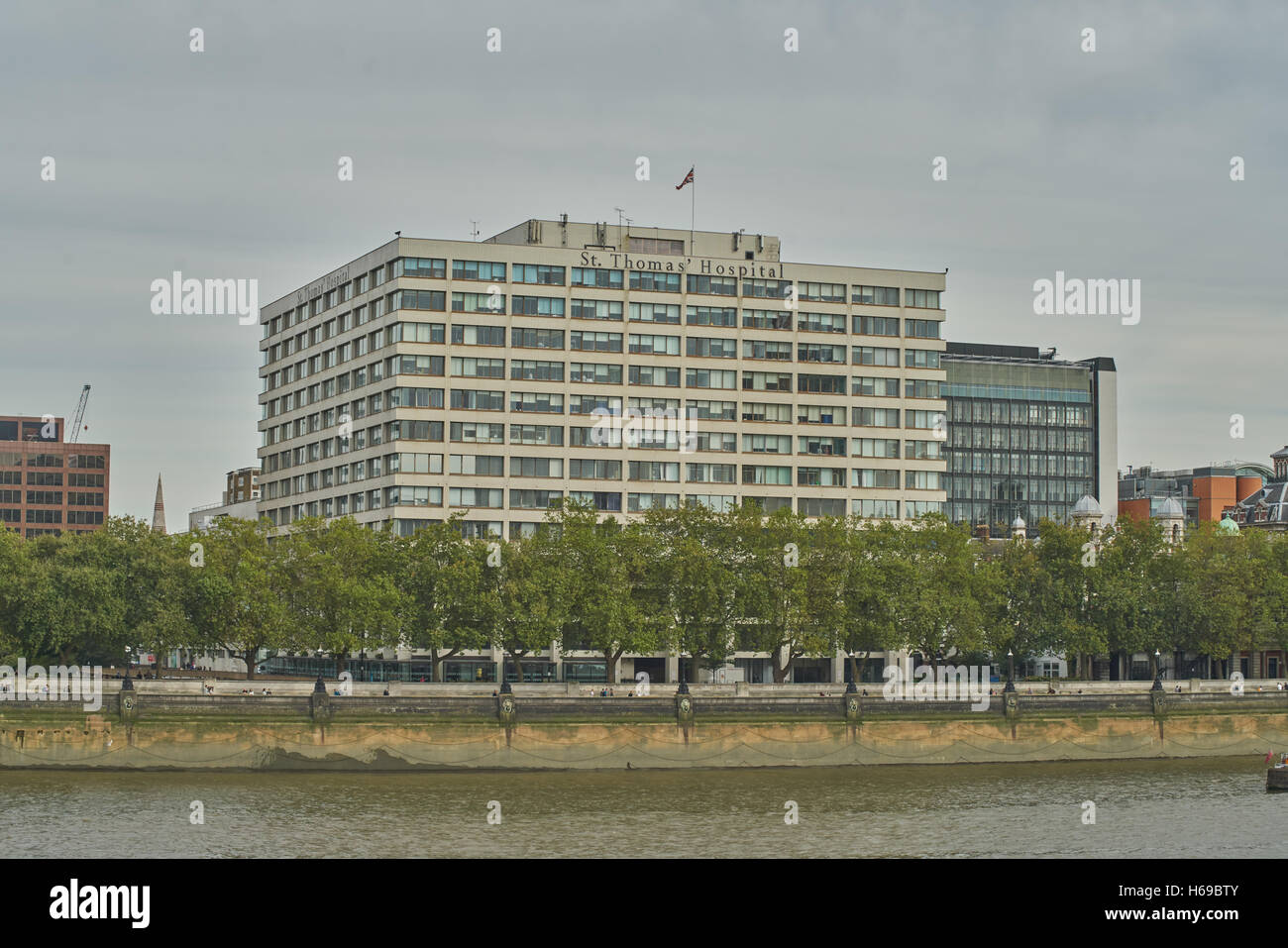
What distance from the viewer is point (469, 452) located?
134875 mm

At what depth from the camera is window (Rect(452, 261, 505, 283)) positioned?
443 feet

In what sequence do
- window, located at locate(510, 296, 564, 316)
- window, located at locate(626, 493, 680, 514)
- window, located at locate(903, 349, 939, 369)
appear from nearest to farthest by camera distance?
window, located at locate(510, 296, 564, 316) < window, located at locate(626, 493, 680, 514) < window, located at locate(903, 349, 939, 369)

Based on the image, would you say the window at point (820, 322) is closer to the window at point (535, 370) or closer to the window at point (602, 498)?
the window at point (535, 370)

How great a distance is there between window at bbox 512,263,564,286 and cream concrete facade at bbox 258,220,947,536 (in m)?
0.18

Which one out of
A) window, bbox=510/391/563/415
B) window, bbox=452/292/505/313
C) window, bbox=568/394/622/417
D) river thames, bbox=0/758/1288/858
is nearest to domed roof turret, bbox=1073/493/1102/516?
window, bbox=568/394/622/417

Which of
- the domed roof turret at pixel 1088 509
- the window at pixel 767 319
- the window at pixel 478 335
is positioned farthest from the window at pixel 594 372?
the domed roof turret at pixel 1088 509

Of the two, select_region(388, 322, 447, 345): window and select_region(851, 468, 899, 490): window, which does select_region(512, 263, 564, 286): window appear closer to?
select_region(388, 322, 447, 345): window

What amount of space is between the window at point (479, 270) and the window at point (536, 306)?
7.34 feet

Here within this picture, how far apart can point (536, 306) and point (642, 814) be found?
66776 millimetres

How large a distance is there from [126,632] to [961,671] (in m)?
67.5

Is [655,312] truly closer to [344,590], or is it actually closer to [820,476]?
[820,476]

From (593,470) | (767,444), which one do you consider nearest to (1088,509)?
(767,444)
